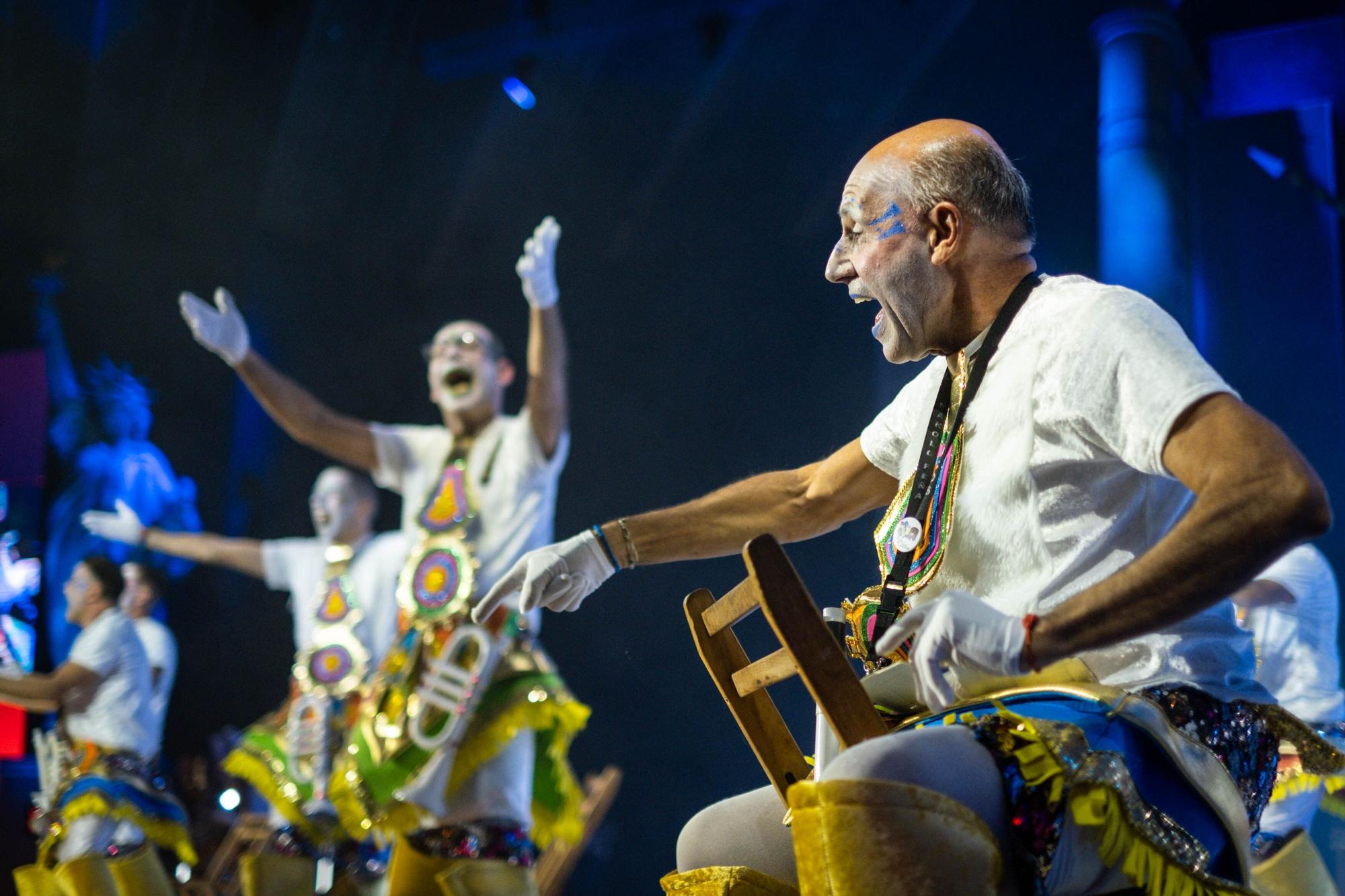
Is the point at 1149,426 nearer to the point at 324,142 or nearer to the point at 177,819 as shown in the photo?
the point at 177,819

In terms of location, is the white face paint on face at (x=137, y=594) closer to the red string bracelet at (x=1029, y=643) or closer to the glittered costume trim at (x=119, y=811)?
the glittered costume trim at (x=119, y=811)

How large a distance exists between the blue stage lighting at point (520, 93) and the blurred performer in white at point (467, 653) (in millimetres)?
1860

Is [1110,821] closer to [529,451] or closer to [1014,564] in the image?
[1014,564]

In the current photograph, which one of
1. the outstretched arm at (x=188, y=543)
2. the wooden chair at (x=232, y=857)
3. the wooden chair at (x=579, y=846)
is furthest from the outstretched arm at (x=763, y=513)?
the wooden chair at (x=232, y=857)

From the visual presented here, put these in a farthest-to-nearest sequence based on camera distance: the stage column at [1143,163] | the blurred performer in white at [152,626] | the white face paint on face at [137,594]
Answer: the white face paint on face at [137,594]
the blurred performer in white at [152,626]
the stage column at [1143,163]

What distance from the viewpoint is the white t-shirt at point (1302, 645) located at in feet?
9.11

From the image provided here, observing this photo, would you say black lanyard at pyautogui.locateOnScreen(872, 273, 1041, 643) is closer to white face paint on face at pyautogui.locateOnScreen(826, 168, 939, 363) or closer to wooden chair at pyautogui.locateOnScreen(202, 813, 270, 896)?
white face paint on face at pyautogui.locateOnScreen(826, 168, 939, 363)

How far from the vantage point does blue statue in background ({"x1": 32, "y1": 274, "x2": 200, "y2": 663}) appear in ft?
18.3

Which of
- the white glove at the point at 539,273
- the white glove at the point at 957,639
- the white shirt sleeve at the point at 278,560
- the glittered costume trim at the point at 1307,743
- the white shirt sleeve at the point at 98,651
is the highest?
the white glove at the point at 539,273

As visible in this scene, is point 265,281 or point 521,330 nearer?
point 521,330

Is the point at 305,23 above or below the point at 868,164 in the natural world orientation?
above

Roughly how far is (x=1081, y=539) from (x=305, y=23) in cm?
561

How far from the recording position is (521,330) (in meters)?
5.48

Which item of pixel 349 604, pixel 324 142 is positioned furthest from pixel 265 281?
pixel 349 604
